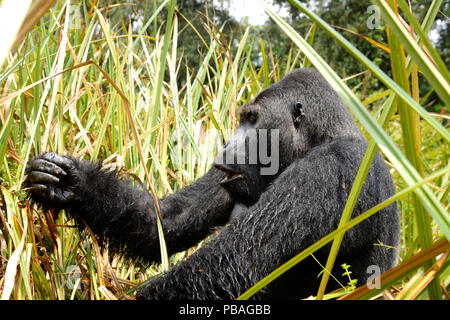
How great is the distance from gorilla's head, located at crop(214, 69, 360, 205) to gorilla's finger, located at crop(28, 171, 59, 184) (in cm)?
86

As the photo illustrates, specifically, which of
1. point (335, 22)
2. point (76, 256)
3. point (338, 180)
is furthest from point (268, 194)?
point (335, 22)

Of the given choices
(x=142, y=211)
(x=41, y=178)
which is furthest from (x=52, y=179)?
(x=142, y=211)

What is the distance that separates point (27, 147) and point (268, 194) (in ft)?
4.27

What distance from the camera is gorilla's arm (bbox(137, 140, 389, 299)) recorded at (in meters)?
2.21

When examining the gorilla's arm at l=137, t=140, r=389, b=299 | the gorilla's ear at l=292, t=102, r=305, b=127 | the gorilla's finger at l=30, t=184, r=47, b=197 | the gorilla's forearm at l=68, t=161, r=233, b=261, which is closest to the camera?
the gorilla's arm at l=137, t=140, r=389, b=299

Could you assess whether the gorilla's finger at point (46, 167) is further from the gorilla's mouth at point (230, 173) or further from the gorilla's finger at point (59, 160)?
the gorilla's mouth at point (230, 173)

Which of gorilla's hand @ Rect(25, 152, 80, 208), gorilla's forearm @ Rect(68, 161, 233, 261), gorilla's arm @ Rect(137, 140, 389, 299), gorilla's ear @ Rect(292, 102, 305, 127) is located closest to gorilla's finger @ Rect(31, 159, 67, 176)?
gorilla's hand @ Rect(25, 152, 80, 208)

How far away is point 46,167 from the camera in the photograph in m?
2.42

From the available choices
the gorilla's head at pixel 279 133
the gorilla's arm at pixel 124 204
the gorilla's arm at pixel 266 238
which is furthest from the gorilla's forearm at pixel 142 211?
the gorilla's arm at pixel 266 238

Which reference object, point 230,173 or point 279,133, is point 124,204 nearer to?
point 230,173

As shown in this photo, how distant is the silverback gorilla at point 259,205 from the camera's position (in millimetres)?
2219

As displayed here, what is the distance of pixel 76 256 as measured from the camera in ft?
8.45

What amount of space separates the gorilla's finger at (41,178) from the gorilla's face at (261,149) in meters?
0.86

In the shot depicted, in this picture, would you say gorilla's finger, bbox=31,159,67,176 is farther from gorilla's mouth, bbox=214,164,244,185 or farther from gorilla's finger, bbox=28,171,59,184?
gorilla's mouth, bbox=214,164,244,185
